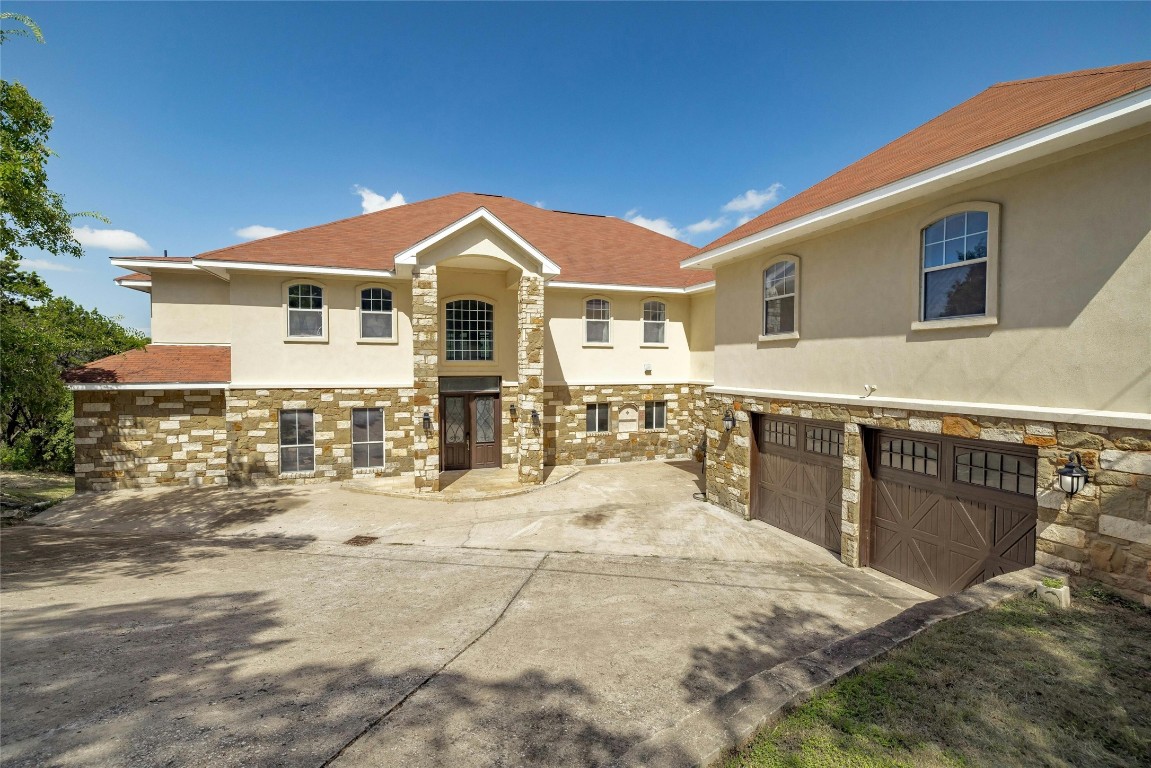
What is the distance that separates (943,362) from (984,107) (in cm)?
518

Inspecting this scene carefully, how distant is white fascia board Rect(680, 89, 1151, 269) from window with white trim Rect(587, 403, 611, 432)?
338 inches

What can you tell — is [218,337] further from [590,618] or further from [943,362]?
[943,362]

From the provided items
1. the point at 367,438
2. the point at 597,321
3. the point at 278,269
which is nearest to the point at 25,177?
the point at 278,269

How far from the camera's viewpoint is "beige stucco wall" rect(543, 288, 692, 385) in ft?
52.8

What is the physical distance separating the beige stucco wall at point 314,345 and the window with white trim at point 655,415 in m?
8.35

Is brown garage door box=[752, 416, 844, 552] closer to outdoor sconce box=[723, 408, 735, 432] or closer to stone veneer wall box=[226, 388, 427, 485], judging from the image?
outdoor sconce box=[723, 408, 735, 432]

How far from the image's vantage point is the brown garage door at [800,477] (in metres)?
9.08

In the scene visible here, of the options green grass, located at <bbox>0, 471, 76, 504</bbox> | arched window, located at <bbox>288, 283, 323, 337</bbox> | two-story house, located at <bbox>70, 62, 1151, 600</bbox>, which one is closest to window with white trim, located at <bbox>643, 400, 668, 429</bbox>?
two-story house, located at <bbox>70, 62, 1151, 600</bbox>

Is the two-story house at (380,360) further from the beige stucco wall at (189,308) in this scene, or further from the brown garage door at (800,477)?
the brown garage door at (800,477)

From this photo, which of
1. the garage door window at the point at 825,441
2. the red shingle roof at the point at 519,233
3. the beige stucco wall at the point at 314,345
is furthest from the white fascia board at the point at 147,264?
the garage door window at the point at 825,441

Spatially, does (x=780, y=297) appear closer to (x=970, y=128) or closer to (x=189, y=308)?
(x=970, y=128)

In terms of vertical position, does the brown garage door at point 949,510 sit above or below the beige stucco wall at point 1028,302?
below

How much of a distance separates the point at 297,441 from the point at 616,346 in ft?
34.3

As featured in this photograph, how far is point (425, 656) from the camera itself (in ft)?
16.7
